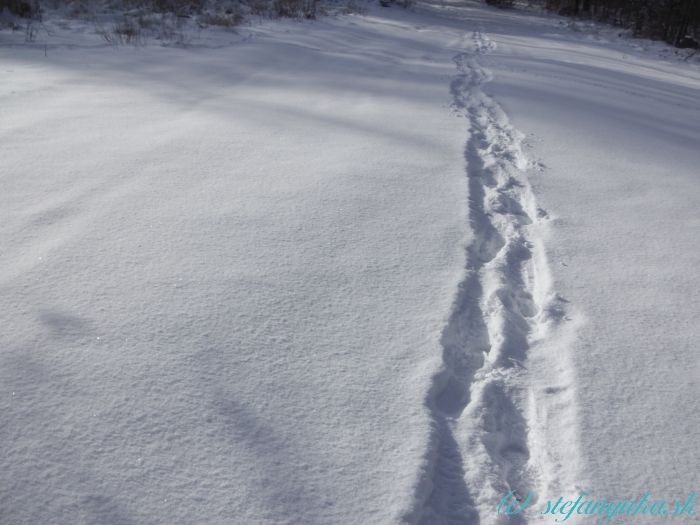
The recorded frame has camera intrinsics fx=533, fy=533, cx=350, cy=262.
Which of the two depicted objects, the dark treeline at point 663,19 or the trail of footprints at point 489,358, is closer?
the trail of footprints at point 489,358

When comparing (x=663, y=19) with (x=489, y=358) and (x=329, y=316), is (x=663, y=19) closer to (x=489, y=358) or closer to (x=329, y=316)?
(x=489, y=358)

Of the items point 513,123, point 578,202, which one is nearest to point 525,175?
point 578,202

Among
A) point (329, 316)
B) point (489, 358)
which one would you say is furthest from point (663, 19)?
point (329, 316)

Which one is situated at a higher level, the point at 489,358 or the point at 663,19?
the point at 663,19

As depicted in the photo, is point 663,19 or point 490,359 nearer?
point 490,359

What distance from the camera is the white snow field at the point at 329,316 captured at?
3.74ft

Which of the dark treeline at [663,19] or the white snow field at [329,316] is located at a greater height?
the dark treeline at [663,19]

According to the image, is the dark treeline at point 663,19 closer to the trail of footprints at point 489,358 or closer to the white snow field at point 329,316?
the white snow field at point 329,316

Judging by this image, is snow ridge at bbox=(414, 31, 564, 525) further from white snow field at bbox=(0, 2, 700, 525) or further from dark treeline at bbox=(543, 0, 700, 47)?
dark treeline at bbox=(543, 0, 700, 47)

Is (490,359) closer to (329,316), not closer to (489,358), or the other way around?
(489,358)

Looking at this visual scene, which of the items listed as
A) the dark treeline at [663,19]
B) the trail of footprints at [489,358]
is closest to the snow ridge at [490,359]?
the trail of footprints at [489,358]

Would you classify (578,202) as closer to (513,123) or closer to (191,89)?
(513,123)

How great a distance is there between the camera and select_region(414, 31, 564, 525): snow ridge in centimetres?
117

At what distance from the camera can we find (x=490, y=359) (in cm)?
156
